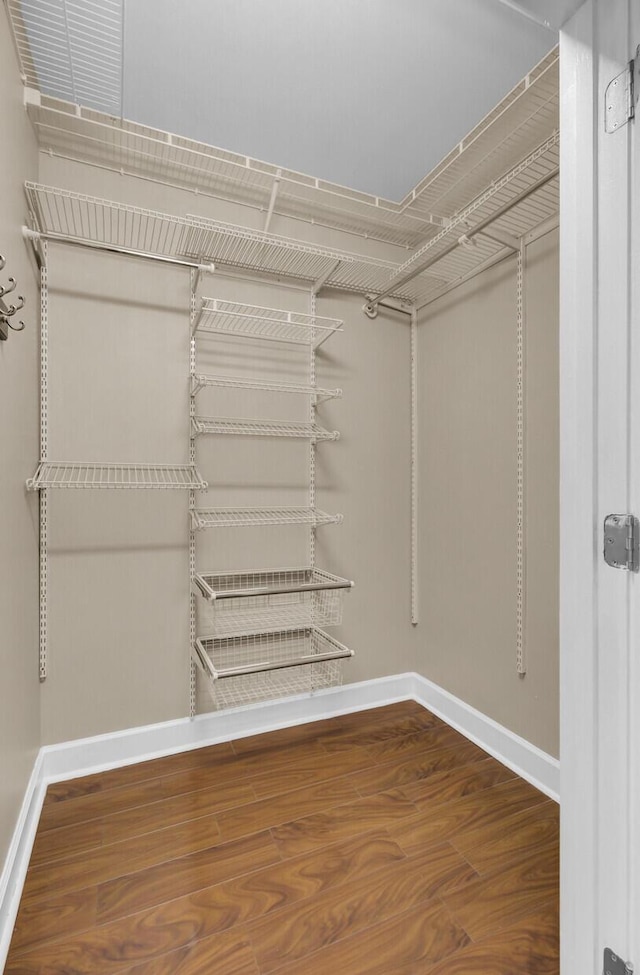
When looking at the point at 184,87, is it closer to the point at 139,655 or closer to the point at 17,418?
the point at 17,418

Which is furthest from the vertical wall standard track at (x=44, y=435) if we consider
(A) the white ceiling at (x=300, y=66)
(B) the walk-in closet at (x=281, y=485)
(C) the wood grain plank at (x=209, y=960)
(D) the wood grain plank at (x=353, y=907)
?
(D) the wood grain plank at (x=353, y=907)

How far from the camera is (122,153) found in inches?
70.7

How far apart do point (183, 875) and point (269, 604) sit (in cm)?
98

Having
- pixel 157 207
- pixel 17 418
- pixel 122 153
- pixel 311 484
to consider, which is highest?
pixel 122 153

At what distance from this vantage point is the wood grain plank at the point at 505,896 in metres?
1.20

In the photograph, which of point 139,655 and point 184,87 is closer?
point 184,87

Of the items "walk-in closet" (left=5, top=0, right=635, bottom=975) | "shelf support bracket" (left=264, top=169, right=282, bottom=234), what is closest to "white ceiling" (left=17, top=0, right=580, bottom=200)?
"walk-in closet" (left=5, top=0, right=635, bottom=975)

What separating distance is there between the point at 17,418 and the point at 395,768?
1.82m

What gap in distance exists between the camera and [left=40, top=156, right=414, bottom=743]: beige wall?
179 cm

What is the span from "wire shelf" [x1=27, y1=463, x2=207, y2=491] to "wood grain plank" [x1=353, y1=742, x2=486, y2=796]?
4.14 feet

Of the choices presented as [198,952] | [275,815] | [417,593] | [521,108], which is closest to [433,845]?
[275,815]

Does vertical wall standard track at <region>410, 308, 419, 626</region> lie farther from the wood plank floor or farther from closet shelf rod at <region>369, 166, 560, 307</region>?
the wood plank floor

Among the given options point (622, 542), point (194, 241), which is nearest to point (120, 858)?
point (622, 542)

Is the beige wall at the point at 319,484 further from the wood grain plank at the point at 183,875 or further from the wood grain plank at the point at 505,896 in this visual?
the wood grain plank at the point at 183,875
